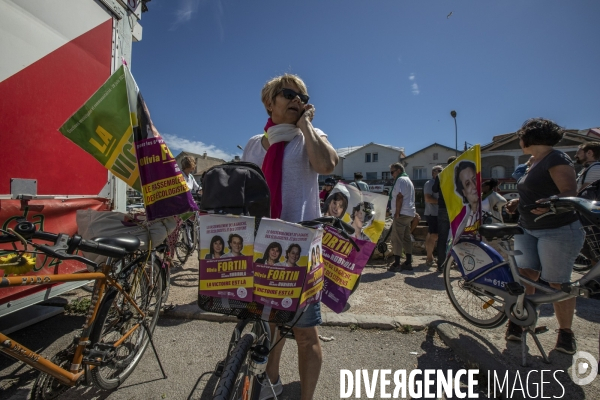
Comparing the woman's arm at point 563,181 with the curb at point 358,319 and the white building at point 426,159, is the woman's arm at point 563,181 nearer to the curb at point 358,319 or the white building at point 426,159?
the curb at point 358,319

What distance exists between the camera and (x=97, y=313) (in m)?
2.00

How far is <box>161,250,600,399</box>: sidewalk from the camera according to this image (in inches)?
91.2

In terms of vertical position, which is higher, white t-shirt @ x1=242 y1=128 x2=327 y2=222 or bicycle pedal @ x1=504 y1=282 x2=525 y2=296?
white t-shirt @ x1=242 y1=128 x2=327 y2=222

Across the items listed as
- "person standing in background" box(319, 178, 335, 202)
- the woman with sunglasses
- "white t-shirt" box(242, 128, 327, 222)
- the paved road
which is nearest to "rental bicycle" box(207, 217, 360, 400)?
the woman with sunglasses

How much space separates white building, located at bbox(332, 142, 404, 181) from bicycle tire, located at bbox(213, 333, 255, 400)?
40.5m

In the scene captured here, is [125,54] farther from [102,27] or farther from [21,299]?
[21,299]

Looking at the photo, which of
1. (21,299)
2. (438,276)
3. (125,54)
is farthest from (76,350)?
→ (438,276)

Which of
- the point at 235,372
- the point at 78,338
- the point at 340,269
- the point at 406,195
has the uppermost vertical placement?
the point at 406,195

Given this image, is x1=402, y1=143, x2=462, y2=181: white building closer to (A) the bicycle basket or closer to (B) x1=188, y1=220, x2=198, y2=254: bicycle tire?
(B) x1=188, y1=220, x2=198, y2=254: bicycle tire

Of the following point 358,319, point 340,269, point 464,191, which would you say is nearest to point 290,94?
point 340,269

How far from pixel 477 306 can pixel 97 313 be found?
11.3ft

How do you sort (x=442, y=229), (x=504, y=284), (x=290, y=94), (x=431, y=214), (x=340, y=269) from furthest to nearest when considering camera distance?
(x=431, y=214)
(x=442, y=229)
(x=504, y=284)
(x=340, y=269)
(x=290, y=94)

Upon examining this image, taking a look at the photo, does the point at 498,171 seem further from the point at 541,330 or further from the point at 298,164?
the point at 298,164

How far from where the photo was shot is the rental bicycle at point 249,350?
1.24 m
